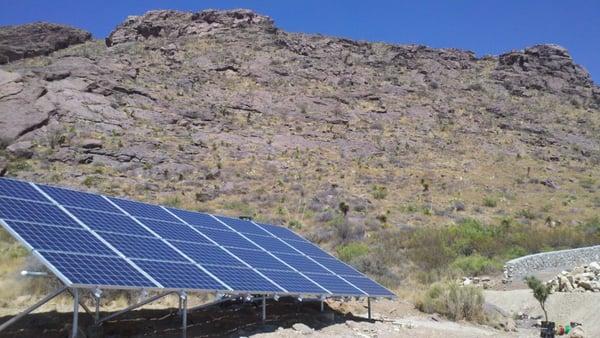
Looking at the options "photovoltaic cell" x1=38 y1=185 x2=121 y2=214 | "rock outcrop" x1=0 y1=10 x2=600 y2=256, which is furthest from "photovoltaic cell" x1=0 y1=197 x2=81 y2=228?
"rock outcrop" x1=0 y1=10 x2=600 y2=256

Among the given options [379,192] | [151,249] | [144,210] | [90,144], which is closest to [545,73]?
[379,192]

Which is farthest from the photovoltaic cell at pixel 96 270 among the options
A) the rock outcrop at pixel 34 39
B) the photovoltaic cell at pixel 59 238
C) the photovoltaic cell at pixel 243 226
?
the rock outcrop at pixel 34 39

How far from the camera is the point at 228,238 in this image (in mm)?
17234

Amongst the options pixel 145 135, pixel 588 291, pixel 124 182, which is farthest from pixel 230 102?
pixel 588 291

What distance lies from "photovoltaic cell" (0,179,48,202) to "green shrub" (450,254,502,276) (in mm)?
22858

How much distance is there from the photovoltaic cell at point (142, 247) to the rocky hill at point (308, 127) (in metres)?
16.5

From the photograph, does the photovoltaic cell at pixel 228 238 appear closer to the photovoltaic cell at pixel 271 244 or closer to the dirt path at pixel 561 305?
the photovoltaic cell at pixel 271 244

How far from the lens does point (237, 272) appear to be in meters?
14.7

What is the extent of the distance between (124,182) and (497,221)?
2500 cm

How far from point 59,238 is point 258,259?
6087 millimetres

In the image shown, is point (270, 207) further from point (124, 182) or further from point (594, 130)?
point (594, 130)

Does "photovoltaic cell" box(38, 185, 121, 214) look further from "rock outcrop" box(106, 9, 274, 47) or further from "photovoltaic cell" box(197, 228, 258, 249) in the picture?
"rock outcrop" box(106, 9, 274, 47)

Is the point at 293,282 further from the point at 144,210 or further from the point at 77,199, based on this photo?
the point at 77,199

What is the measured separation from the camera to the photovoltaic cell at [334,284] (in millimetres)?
17234
